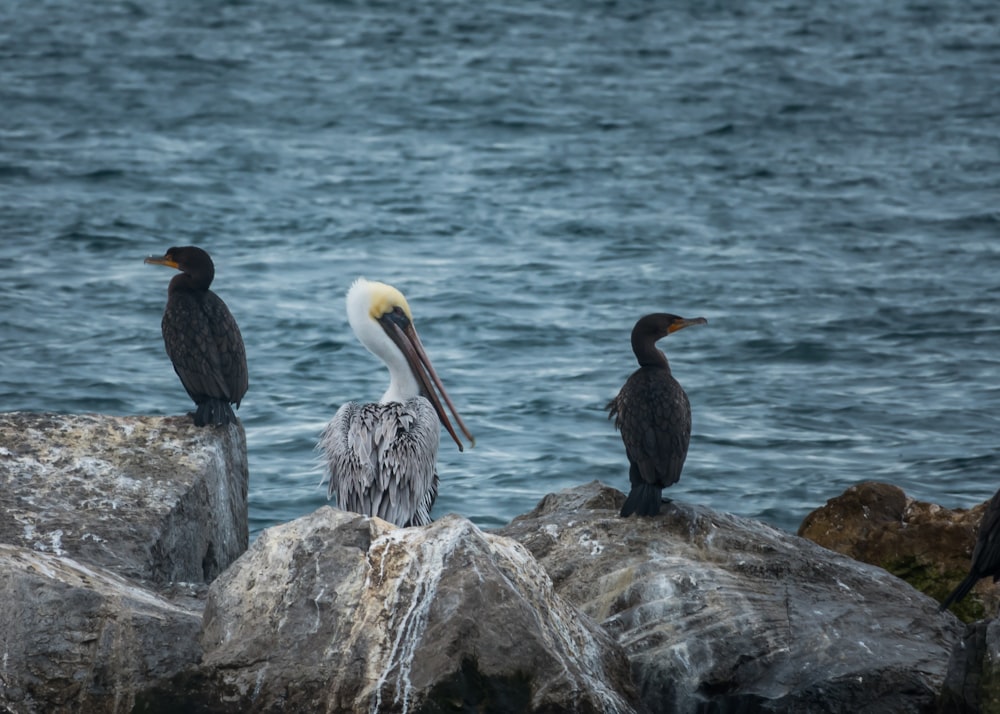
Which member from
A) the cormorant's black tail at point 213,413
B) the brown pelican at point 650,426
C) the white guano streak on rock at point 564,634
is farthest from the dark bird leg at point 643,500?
the cormorant's black tail at point 213,413

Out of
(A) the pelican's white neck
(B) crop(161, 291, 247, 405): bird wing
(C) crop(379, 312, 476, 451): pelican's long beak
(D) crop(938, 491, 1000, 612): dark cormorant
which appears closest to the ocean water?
(B) crop(161, 291, 247, 405): bird wing

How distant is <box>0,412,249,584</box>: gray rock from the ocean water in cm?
233

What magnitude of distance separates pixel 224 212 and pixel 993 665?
14412 millimetres

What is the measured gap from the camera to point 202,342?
24.4 feet

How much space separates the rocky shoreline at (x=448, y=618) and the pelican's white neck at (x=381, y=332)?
1.13 meters

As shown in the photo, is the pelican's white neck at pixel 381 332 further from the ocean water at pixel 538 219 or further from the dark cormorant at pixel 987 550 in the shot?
the dark cormorant at pixel 987 550

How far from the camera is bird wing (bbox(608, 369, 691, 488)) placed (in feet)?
21.6

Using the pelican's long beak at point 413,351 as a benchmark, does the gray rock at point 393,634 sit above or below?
below

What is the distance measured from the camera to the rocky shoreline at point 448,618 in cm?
511

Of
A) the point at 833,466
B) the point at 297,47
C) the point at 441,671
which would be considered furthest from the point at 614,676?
the point at 297,47

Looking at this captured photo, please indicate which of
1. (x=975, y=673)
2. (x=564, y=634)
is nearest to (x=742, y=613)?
(x=564, y=634)

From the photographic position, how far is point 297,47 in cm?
2717

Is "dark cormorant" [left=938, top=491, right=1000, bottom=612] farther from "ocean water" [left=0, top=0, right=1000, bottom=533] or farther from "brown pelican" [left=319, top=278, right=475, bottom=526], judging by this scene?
"ocean water" [left=0, top=0, right=1000, bottom=533]

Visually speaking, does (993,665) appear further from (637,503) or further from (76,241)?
(76,241)
